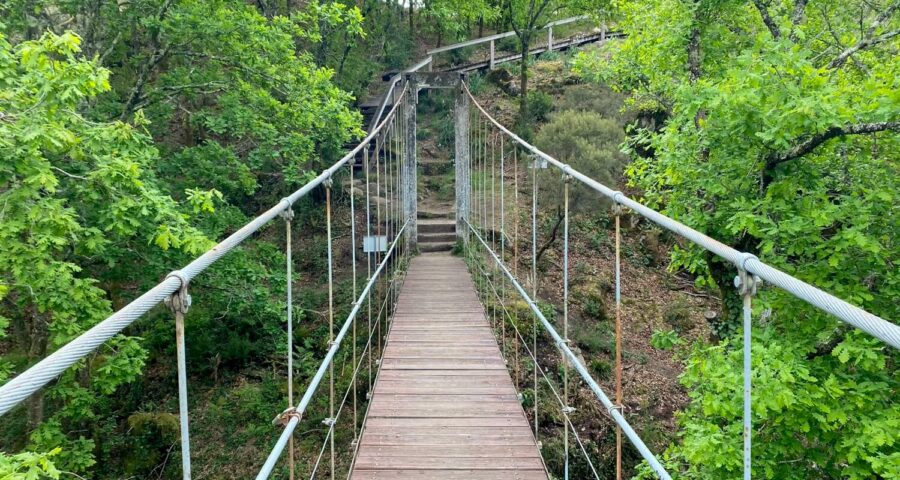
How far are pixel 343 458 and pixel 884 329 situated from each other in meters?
5.29

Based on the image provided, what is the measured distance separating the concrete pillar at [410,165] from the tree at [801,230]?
170 inches

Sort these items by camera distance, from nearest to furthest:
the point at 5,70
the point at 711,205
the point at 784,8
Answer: the point at 5,70, the point at 711,205, the point at 784,8

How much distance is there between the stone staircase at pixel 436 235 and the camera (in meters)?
8.00

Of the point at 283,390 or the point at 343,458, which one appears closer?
the point at 343,458

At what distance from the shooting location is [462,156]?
798cm

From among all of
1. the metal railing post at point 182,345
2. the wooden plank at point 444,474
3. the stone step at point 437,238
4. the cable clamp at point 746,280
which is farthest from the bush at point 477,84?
the metal railing post at point 182,345

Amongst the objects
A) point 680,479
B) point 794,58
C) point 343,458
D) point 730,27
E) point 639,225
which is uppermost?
point 730,27

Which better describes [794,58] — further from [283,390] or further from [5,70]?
[283,390]

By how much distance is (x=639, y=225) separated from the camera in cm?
995

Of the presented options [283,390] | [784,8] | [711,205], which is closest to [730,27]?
[784,8]

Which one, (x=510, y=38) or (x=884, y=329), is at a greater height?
(x=510, y=38)

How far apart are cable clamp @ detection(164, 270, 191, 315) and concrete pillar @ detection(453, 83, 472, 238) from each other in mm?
6781

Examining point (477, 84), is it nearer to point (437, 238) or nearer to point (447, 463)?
point (437, 238)

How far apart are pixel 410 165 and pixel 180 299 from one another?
6811mm
